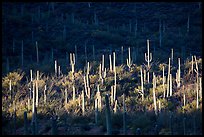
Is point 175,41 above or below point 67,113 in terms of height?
above

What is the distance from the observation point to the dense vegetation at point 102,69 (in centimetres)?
885

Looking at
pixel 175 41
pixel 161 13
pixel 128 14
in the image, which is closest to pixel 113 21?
pixel 128 14

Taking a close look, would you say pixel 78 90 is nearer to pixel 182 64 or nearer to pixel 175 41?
pixel 182 64

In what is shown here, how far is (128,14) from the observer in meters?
33.4

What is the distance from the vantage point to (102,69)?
1470 cm

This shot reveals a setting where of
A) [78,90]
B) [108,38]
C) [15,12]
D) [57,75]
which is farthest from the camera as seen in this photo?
[15,12]

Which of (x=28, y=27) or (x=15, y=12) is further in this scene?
(x=15, y=12)

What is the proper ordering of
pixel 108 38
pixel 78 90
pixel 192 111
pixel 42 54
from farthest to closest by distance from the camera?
pixel 108 38 → pixel 42 54 → pixel 78 90 → pixel 192 111

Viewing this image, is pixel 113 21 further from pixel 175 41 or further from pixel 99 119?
pixel 99 119

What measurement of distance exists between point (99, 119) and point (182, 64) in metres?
9.87

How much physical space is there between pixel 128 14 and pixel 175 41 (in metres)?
9.20

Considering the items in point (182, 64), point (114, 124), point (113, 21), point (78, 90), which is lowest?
point (114, 124)

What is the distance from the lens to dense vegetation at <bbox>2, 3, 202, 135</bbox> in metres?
8.85

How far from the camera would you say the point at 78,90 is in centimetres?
1352
